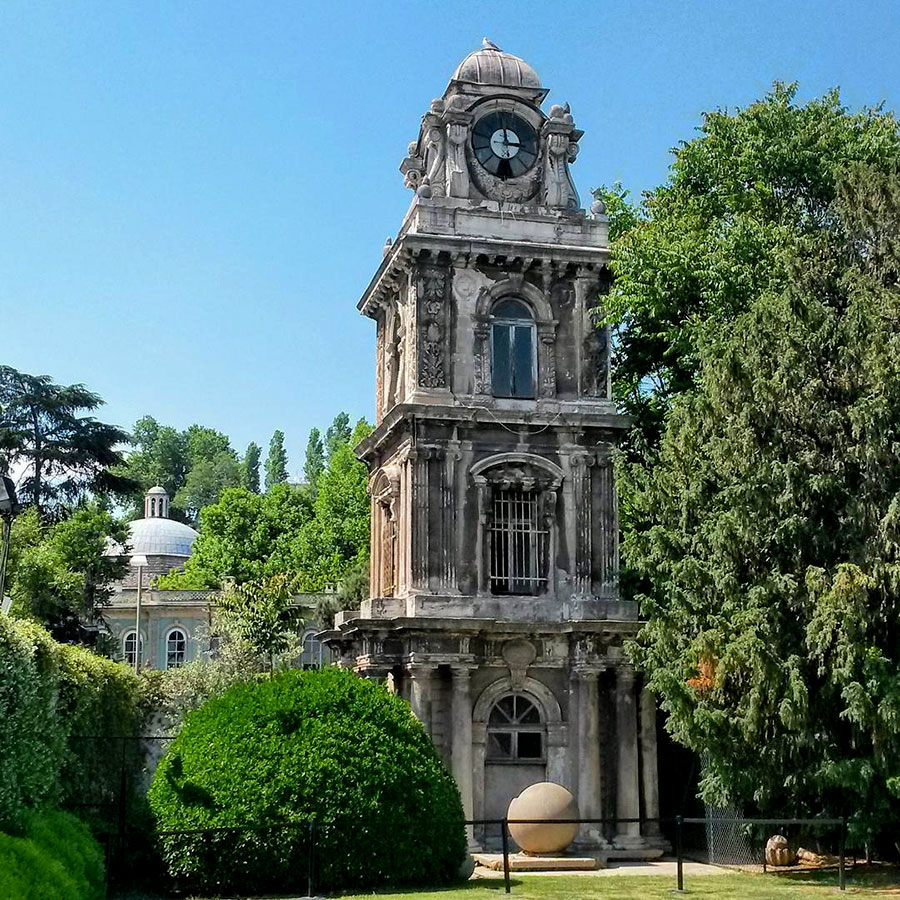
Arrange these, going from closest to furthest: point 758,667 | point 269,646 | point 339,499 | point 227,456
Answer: point 758,667 → point 269,646 → point 339,499 → point 227,456

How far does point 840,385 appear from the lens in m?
23.7

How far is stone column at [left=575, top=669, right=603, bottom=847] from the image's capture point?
27078 millimetres

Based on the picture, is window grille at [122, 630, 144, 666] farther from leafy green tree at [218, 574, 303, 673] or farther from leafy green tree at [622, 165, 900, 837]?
leafy green tree at [622, 165, 900, 837]

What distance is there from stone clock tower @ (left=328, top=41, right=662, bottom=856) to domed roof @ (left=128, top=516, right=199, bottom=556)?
4959 cm

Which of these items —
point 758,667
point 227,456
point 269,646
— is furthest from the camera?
point 227,456

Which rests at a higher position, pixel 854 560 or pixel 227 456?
pixel 227 456

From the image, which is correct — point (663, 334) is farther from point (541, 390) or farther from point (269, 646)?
point (269, 646)

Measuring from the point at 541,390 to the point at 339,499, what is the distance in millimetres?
31096

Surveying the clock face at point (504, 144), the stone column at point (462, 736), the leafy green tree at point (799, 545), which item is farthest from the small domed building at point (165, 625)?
the leafy green tree at point (799, 545)

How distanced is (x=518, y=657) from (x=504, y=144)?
1167cm

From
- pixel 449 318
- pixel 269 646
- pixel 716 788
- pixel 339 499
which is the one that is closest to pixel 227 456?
pixel 339 499

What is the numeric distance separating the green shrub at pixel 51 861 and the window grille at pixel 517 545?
12.2 meters

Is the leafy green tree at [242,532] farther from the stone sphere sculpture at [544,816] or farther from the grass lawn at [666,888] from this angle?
the grass lawn at [666,888]

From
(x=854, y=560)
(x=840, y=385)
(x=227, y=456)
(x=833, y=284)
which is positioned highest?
(x=227, y=456)
